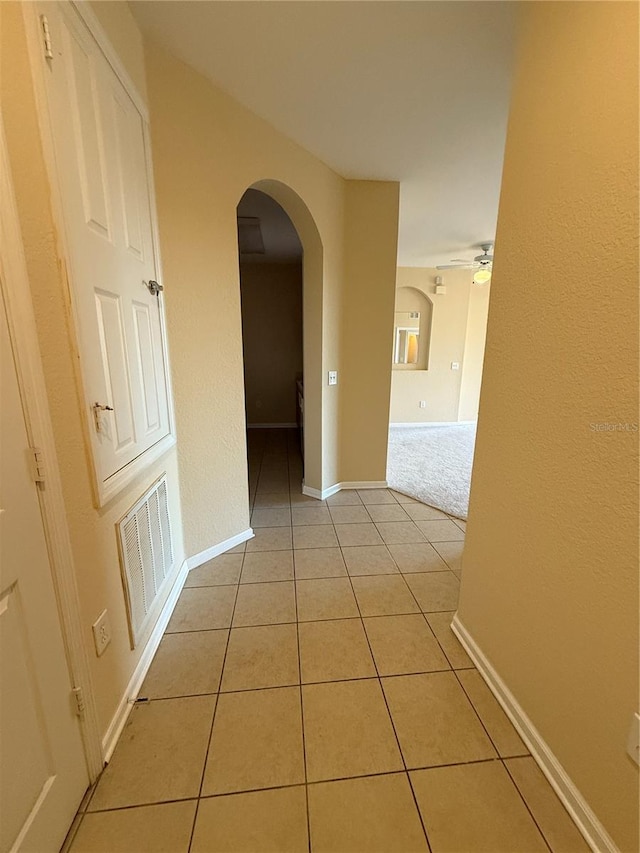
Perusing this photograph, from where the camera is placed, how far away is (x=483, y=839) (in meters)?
1.00

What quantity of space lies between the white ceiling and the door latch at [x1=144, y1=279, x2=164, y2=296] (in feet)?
3.37

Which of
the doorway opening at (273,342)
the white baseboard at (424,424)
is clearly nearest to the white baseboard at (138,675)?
the doorway opening at (273,342)

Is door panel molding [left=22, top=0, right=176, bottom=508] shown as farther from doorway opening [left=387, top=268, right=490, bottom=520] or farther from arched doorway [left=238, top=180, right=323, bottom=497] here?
doorway opening [left=387, top=268, right=490, bottom=520]

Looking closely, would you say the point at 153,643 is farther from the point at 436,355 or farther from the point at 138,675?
the point at 436,355

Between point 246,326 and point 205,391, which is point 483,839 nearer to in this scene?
point 205,391

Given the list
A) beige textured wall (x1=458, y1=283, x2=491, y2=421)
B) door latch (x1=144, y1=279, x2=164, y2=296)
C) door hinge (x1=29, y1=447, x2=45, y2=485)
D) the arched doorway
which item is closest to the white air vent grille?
door hinge (x1=29, y1=447, x2=45, y2=485)

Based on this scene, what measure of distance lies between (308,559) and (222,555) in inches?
22.5

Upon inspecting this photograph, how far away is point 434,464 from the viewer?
4207 millimetres

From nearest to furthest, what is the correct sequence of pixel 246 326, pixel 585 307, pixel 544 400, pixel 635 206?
pixel 635 206 → pixel 585 307 → pixel 544 400 → pixel 246 326

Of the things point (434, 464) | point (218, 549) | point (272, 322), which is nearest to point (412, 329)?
point (272, 322)

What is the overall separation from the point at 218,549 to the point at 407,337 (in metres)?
4.86

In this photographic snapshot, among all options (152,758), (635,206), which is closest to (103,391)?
(152,758)

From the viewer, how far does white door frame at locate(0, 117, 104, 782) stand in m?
0.81

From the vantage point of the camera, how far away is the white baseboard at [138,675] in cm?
122
